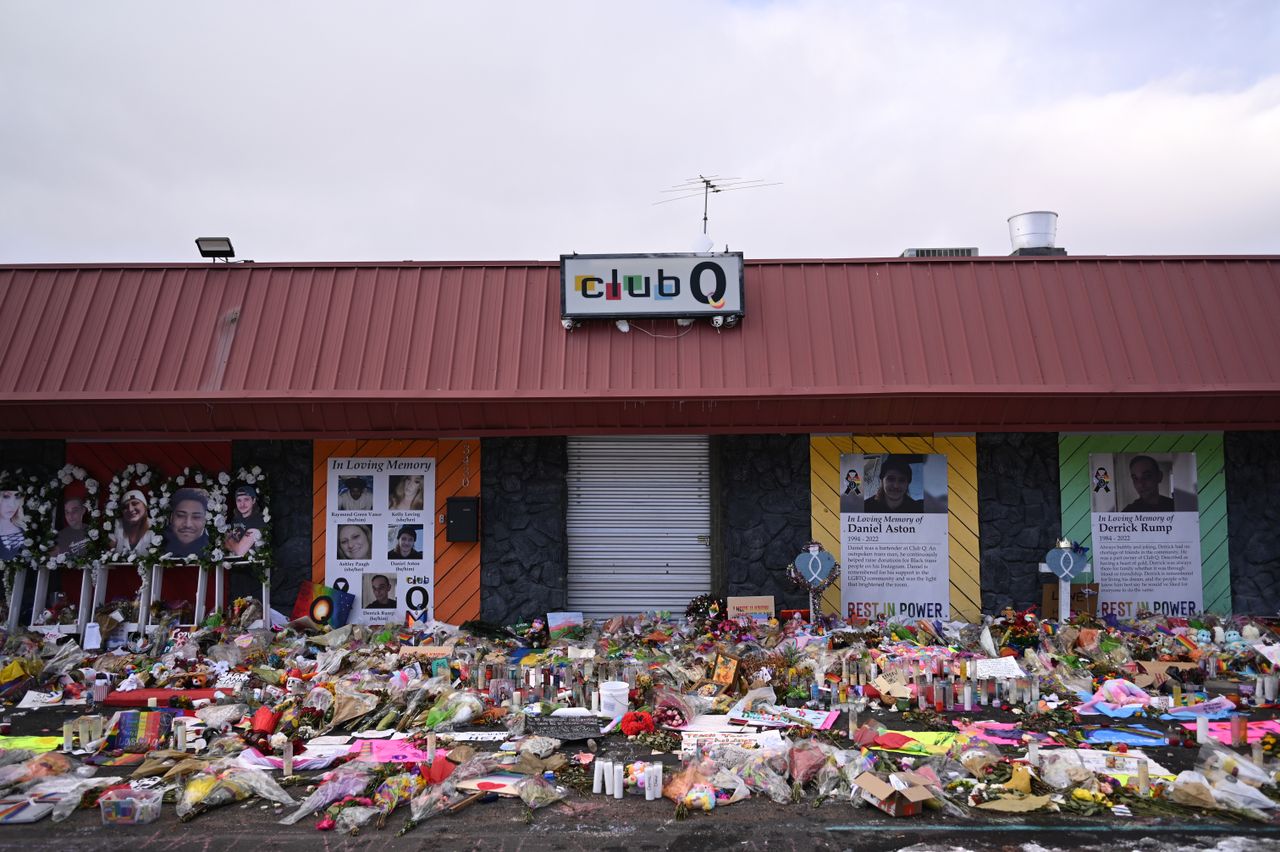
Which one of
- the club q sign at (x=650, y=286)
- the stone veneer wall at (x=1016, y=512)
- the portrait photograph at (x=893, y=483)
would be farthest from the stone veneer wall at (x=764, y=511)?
the stone veneer wall at (x=1016, y=512)

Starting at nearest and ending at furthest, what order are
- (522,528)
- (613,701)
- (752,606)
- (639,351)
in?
(613,701)
(752,606)
(639,351)
(522,528)

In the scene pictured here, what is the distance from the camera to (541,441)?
1202 centimetres

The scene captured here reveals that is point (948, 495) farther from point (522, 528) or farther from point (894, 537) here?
point (522, 528)

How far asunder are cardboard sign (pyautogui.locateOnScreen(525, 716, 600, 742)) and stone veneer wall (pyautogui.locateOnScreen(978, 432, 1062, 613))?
6.30m

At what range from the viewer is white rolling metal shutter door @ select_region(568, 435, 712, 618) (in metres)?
12.3

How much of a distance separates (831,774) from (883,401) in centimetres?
584

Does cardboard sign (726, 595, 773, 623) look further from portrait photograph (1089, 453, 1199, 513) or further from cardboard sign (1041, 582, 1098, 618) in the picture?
portrait photograph (1089, 453, 1199, 513)

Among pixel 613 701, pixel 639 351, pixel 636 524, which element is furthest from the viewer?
pixel 636 524

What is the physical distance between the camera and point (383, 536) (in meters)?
12.0

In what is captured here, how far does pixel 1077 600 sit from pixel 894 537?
96.2 inches

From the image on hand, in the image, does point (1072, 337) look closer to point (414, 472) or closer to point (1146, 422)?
point (1146, 422)

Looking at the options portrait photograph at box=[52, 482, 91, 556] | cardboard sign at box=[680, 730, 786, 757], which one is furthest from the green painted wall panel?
portrait photograph at box=[52, 482, 91, 556]

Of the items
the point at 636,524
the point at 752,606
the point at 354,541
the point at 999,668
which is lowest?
the point at 999,668

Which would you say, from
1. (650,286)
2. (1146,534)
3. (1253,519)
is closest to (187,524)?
(650,286)
